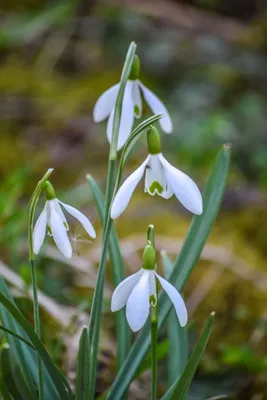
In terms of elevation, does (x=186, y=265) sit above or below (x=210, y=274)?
above

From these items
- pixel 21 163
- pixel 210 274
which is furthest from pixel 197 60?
pixel 210 274

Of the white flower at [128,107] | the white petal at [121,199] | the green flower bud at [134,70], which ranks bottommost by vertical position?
the white petal at [121,199]

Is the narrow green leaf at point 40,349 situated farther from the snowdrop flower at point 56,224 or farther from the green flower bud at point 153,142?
the green flower bud at point 153,142

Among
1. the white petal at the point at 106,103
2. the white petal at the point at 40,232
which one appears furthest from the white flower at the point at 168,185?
the white petal at the point at 106,103

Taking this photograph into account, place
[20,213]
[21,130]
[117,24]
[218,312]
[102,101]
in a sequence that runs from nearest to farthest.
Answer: [102,101]
[20,213]
[218,312]
[21,130]
[117,24]

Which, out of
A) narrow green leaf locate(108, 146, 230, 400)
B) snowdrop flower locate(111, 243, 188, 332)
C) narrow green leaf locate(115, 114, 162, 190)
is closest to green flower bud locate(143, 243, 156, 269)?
snowdrop flower locate(111, 243, 188, 332)

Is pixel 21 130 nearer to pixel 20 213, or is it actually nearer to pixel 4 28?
pixel 4 28
